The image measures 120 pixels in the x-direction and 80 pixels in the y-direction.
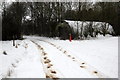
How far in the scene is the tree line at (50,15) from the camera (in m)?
26.6

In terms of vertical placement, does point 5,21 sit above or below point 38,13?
below

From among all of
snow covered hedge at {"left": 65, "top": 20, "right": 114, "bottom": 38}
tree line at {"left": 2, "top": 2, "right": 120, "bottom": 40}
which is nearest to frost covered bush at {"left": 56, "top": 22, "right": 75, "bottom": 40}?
snow covered hedge at {"left": 65, "top": 20, "right": 114, "bottom": 38}

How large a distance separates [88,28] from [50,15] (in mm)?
12045

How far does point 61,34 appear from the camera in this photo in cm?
2677

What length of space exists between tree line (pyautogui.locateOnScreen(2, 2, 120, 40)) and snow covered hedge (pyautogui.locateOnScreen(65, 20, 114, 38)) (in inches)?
39.0

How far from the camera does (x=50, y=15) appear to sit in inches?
1437

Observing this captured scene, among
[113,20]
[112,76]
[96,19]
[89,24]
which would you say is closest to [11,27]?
[89,24]

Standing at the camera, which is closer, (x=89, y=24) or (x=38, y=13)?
(x=89, y=24)

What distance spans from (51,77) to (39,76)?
1.51ft

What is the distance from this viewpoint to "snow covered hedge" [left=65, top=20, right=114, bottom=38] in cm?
2580

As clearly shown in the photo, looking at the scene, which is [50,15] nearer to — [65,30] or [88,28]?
[65,30]

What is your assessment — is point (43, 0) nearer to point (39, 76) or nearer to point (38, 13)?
point (38, 13)

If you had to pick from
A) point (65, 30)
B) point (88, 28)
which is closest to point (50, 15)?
point (65, 30)

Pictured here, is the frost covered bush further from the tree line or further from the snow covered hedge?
the tree line
